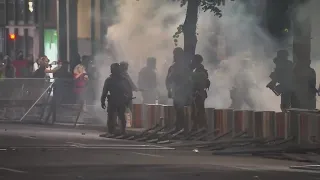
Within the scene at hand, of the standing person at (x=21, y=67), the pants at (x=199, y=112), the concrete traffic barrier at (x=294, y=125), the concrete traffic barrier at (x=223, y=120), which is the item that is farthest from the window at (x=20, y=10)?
the concrete traffic barrier at (x=294, y=125)

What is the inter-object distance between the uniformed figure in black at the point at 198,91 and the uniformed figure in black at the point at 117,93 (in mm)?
1625

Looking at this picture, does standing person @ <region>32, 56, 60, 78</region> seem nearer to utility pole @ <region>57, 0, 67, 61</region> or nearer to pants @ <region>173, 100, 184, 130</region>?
pants @ <region>173, 100, 184, 130</region>

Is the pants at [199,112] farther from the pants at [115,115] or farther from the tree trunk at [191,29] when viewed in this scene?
the pants at [115,115]

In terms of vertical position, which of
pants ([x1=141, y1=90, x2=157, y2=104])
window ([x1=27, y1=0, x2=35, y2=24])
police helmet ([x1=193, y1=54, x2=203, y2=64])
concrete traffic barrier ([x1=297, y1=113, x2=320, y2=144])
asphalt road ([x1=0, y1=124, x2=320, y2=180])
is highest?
window ([x1=27, y1=0, x2=35, y2=24])

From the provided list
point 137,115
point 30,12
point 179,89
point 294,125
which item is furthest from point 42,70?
point 30,12

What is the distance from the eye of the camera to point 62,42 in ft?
118

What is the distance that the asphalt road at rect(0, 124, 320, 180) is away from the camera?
11383 mm

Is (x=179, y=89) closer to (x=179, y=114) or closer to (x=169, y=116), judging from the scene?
(x=179, y=114)

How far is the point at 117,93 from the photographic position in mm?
18984

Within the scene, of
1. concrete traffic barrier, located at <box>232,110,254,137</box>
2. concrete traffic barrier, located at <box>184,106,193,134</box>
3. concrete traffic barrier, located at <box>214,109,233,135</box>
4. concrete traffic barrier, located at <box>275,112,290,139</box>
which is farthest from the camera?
concrete traffic barrier, located at <box>184,106,193,134</box>

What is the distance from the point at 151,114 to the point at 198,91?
2313 mm

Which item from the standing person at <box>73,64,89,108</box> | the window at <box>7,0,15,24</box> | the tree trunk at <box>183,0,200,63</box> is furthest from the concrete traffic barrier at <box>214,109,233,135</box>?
the window at <box>7,0,15,24</box>

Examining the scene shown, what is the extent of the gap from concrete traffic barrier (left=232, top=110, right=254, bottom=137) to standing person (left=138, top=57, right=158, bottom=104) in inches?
189

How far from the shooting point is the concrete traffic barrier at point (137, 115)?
68.8 feet
